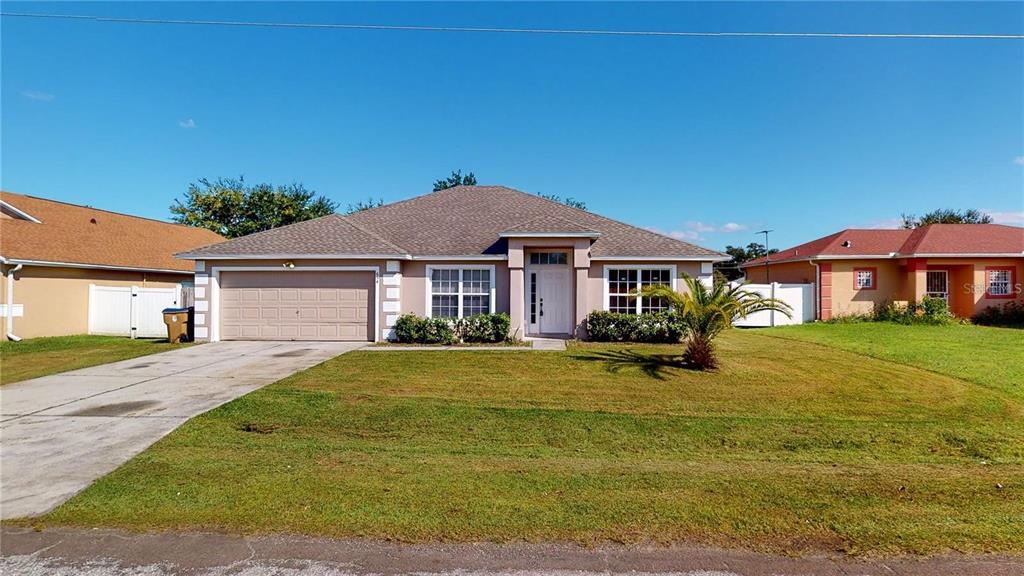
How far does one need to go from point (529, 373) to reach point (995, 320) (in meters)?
23.2

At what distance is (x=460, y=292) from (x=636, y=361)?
6.29m

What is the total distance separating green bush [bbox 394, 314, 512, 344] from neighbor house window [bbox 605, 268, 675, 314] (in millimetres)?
3412

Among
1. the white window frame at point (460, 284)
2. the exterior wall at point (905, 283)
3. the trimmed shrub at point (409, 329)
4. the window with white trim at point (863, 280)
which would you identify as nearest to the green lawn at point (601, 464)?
the trimmed shrub at point (409, 329)

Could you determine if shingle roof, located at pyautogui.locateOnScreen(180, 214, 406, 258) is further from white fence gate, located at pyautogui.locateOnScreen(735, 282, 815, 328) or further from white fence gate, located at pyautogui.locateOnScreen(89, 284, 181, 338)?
white fence gate, located at pyautogui.locateOnScreen(735, 282, 815, 328)

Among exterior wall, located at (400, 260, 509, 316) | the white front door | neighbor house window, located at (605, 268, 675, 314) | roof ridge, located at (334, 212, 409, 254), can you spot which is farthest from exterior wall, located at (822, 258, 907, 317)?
roof ridge, located at (334, 212, 409, 254)

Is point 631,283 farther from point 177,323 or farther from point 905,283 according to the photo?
point 905,283

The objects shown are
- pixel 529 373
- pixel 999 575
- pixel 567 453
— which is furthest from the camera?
pixel 529 373

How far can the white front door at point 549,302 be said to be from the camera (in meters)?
14.7

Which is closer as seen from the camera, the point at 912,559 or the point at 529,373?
the point at 912,559

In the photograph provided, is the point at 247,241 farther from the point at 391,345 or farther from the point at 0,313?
the point at 0,313

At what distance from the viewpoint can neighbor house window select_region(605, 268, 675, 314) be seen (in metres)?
14.3

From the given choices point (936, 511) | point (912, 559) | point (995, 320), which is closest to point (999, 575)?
point (912, 559)

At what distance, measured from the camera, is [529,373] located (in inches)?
372

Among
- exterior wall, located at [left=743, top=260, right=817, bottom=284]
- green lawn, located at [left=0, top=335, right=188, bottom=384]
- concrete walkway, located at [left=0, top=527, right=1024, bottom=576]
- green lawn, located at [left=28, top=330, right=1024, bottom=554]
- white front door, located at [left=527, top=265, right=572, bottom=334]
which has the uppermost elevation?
exterior wall, located at [left=743, top=260, right=817, bottom=284]
